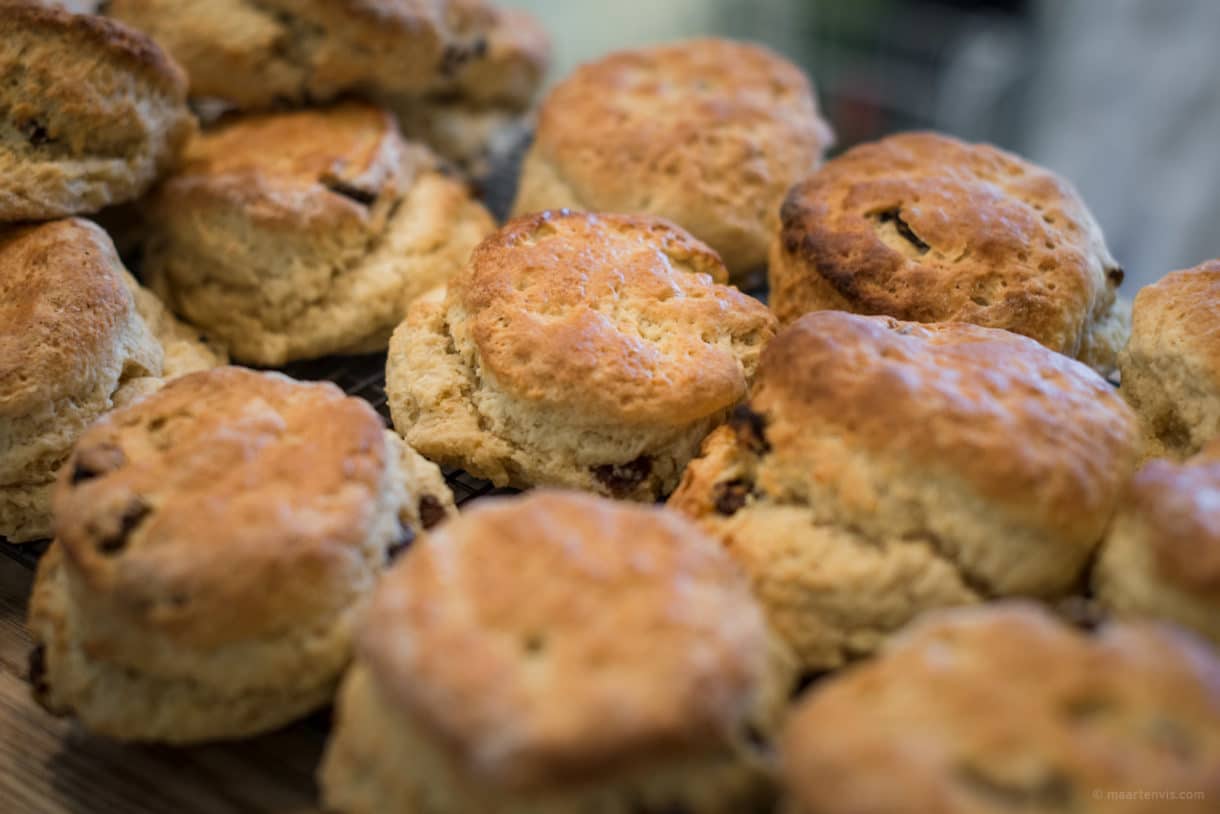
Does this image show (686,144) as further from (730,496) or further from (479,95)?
(730,496)

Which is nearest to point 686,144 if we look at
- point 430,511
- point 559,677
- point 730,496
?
point 730,496

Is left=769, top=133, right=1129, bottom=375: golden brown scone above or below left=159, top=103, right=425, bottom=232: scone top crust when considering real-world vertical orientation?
A: above

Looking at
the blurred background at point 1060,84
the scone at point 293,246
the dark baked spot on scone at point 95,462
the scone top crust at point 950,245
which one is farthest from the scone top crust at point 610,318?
the blurred background at point 1060,84

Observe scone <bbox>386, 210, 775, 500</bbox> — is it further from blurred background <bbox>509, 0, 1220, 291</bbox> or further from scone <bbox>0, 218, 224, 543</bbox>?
blurred background <bbox>509, 0, 1220, 291</bbox>

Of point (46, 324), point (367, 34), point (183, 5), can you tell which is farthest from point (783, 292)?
point (183, 5)

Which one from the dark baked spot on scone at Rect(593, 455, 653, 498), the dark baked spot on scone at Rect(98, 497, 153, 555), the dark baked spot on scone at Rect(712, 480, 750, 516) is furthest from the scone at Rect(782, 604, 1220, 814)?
the dark baked spot on scone at Rect(98, 497, 153, 555)

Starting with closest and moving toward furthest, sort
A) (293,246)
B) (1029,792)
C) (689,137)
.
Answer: (1029,792)
(293,246)
(689,137)
